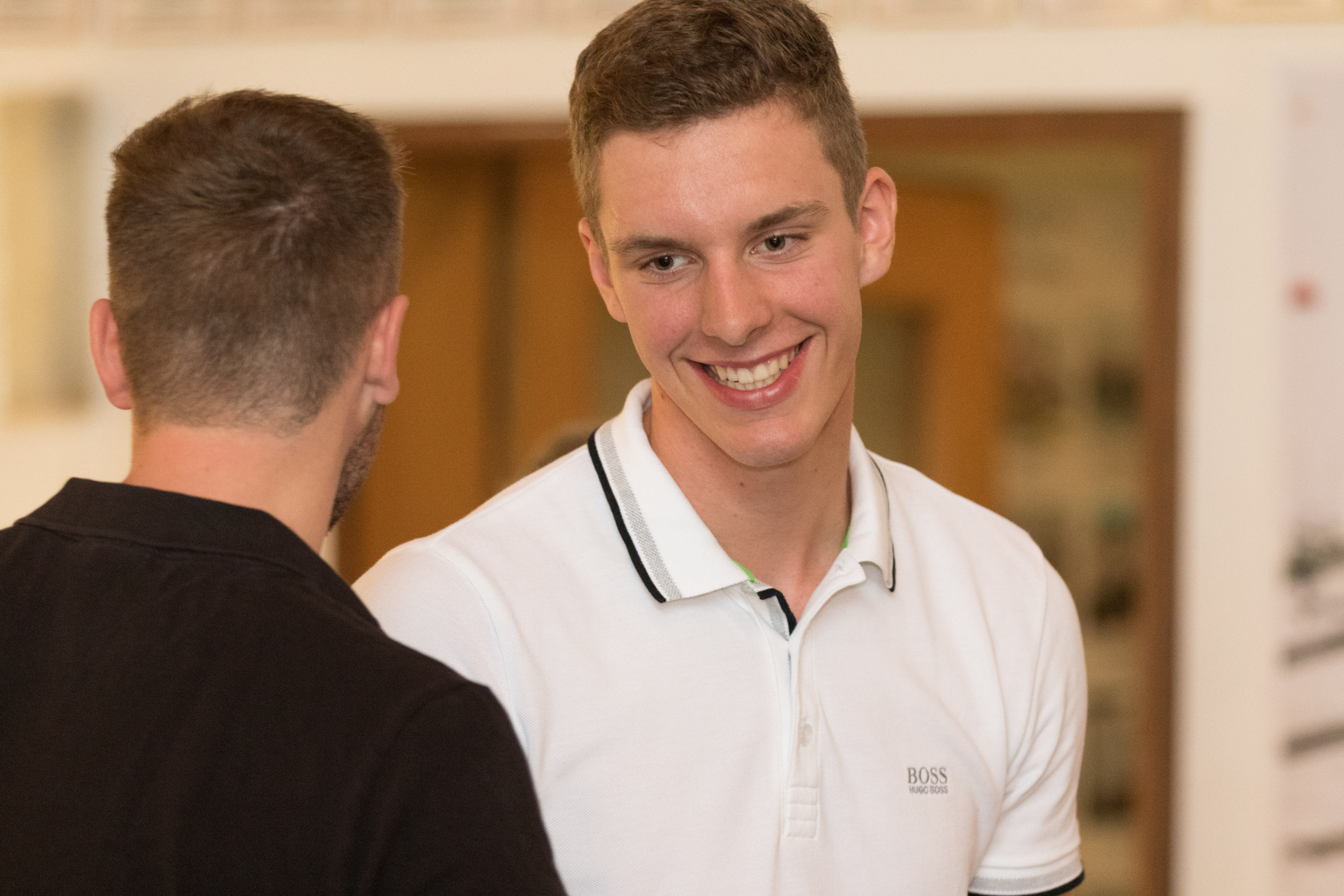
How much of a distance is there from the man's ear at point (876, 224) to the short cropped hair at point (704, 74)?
2.1 inches

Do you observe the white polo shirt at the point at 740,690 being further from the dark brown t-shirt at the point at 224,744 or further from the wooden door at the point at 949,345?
the wooden door at the point at 949,345

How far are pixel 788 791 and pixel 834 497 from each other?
1.02 feet

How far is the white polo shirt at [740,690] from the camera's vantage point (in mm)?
1092

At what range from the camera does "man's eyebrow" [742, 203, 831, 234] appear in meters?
1.12

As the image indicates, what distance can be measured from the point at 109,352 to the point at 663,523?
1.58 ft

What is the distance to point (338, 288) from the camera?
2.89ft

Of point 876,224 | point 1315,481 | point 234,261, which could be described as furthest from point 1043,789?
point 1315,481

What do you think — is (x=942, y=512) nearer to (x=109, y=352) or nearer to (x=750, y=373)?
(x=750, y=373)

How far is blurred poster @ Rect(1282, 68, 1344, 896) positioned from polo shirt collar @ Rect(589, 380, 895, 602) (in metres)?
1.37

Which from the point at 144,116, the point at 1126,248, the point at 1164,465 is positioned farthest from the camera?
the point at 1126,248

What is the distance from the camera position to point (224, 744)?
751 mm

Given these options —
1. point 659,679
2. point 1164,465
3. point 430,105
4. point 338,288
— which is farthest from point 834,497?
point 430,105

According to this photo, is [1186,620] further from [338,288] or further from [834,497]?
[338,288]

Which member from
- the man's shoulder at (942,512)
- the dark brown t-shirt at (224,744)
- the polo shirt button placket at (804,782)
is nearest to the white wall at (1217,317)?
the man's shoulder at (942,512)
